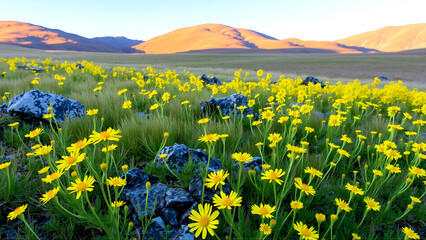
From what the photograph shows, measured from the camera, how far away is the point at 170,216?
5.27ft

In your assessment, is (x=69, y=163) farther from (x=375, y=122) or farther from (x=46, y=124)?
(x=375, y=122)

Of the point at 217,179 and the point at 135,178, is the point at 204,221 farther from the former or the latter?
the point at 135,178

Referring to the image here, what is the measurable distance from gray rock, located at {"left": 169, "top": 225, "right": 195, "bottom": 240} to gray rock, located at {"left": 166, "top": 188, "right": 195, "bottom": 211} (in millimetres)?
160

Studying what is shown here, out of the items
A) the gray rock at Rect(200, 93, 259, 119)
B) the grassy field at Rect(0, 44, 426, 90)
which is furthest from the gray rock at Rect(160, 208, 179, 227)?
the grassy field at Rect(0, 44, 426, 90)

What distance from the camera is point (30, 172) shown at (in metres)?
1.99

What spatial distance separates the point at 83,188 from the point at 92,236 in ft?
1.96

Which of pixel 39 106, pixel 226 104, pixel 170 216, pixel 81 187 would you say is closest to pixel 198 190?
pixel 170 216

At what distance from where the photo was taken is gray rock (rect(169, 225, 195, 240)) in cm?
145

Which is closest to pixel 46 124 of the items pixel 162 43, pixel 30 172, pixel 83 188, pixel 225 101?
pixel 30 172

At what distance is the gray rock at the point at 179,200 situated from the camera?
1.64 m

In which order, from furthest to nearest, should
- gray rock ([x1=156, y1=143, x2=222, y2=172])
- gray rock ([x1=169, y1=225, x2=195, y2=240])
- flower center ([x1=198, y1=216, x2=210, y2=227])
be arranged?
gray rock ([x1=156, y1=143, x2=222, y2=172]) → gray rock ([x1=169, y1=225, x2=195, y2=240]) → flower center ([x1=198, y1=216, x2=210, y2=227])

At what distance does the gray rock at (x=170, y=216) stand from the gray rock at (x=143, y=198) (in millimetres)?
50

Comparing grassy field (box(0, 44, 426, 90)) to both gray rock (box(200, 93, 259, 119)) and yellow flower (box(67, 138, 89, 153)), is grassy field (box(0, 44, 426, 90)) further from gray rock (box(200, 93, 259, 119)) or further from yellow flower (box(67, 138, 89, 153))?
yellow flower (box(67, 138, 89, 153))

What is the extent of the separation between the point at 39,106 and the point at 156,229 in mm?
2775
